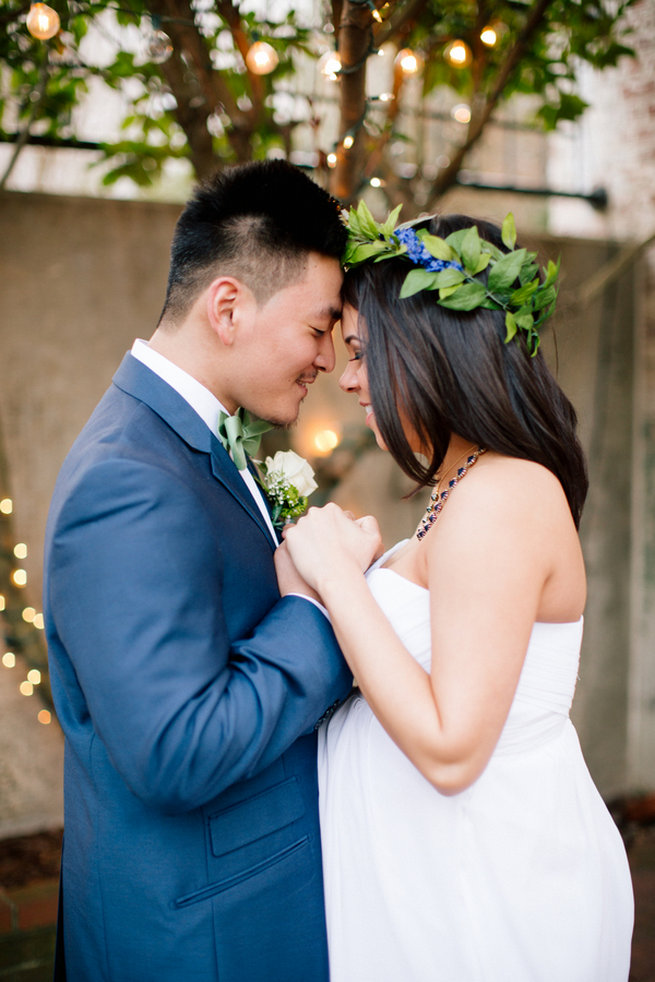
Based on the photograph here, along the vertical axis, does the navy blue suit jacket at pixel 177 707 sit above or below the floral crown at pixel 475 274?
below

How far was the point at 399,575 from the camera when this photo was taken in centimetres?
154

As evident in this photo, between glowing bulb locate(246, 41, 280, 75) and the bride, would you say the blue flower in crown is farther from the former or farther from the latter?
glowing bulb locate(246, 41, 280, 75)

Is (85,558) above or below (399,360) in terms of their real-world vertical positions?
below

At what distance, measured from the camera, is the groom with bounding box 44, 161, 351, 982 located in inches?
46.1

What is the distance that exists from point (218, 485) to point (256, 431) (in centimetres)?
22

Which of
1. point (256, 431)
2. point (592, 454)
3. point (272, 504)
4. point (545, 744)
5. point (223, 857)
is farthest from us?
point (592, 454)

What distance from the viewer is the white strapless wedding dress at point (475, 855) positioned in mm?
1431

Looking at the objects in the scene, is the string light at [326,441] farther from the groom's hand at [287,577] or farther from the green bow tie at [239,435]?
the groom's hand at [287,577]

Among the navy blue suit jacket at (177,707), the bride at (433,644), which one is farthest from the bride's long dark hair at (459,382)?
the navy blue suit jacket at (177,707)

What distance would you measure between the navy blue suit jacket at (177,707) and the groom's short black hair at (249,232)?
0.91 feet

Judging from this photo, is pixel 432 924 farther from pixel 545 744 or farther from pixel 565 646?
pixel 565 646

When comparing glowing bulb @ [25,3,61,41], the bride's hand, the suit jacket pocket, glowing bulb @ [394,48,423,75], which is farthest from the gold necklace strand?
glowing bulb @ [25,3,61,41]

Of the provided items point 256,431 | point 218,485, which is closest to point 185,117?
point 256,431

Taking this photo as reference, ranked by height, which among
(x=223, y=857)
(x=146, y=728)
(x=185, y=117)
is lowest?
(x=223, y=857)
